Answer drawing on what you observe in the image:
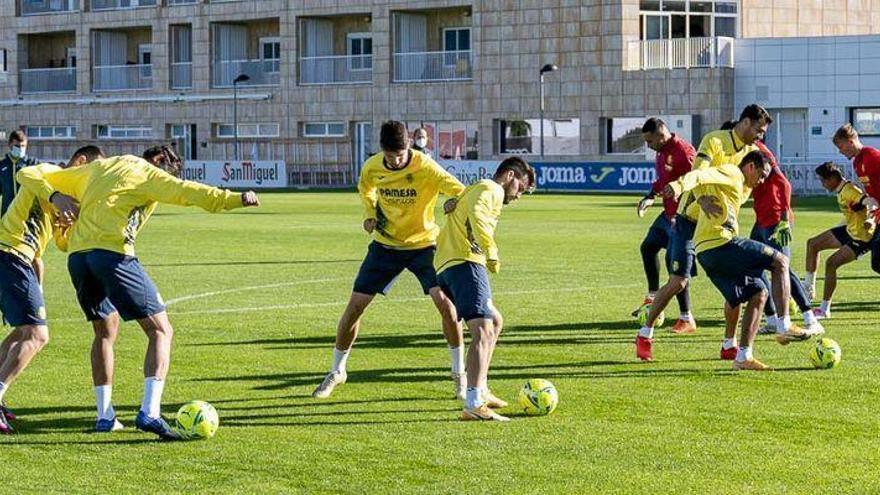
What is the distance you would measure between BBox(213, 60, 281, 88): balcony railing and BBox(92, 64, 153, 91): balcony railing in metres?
4.56

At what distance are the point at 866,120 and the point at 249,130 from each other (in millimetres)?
28785

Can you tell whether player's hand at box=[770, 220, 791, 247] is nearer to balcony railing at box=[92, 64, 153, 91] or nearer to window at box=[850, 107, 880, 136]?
window at box=[850, 107, 880, 136]

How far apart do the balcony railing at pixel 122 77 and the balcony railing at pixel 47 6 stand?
3.36 m

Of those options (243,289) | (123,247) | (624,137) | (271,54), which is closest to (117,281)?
(123,247)

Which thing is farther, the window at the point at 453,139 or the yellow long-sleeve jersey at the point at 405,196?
the window at the point at 453,139

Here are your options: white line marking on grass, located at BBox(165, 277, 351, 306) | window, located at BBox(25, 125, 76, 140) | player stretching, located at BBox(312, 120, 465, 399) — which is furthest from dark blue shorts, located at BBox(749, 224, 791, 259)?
window, located at BBox(25, 125, 76, 140)

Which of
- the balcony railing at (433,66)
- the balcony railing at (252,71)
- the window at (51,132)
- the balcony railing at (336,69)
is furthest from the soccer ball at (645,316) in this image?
the window at (51,132)

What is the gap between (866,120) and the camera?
197 ft

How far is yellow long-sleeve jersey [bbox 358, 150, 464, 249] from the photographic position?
12.2 m

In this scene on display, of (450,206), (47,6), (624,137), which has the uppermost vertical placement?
(47,6)

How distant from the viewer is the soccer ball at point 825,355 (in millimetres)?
13695

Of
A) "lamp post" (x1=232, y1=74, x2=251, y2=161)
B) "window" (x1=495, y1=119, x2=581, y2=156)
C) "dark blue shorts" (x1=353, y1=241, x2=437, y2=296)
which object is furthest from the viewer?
"lamp post" (x1=232, y1=74, x2=251, y2=161)

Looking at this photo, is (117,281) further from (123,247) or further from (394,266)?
(394,266)

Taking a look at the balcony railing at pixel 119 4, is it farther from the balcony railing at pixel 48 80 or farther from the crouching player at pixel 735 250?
the crouching player at pixel 735 250
